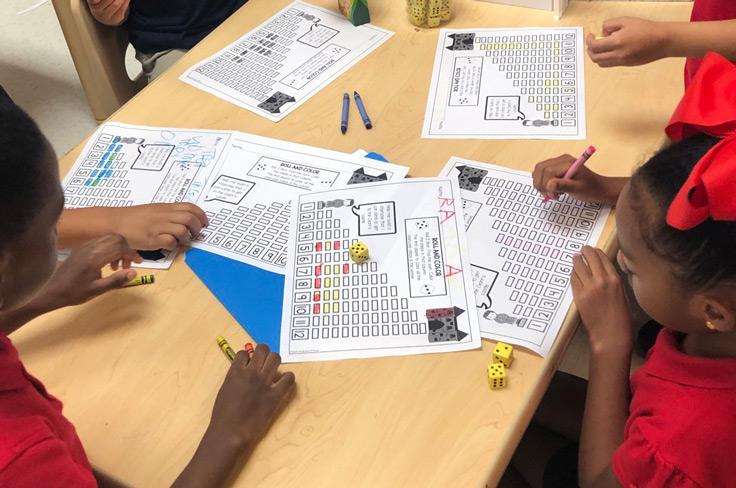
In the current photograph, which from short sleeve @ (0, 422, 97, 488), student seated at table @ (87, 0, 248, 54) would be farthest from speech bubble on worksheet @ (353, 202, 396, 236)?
student seated at table @ (87, 0, 248, 54)

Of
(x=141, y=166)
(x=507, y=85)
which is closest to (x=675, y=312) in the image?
(x=507, y=85)

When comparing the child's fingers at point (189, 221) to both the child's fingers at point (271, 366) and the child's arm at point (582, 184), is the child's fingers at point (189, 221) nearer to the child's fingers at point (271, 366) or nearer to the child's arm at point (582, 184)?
the child's fingers at point (271, 366)

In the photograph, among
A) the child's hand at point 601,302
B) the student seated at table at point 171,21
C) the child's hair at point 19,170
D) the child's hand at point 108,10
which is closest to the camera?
the child's hair at point 19,170

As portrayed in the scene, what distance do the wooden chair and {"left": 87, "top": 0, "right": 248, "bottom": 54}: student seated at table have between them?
0.05 metres

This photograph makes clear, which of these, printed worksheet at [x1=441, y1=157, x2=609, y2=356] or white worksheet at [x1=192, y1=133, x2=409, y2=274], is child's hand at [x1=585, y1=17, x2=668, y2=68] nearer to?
printed worksheet at [x1=441, y1=157, x2=609, y2=356]

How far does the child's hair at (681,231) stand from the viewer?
2.10 feet

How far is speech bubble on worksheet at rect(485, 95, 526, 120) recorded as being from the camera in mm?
1104

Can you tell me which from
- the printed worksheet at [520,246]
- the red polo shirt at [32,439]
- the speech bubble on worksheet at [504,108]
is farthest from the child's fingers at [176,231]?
the speech bubble on worksheet at [504,108]

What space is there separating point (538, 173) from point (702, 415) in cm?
39

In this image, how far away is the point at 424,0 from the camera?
128cm

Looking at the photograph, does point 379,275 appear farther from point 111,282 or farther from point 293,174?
point 111,282

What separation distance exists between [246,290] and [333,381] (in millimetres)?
186

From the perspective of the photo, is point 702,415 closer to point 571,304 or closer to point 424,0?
point 571,304

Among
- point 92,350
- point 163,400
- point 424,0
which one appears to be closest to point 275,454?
point 163,400
